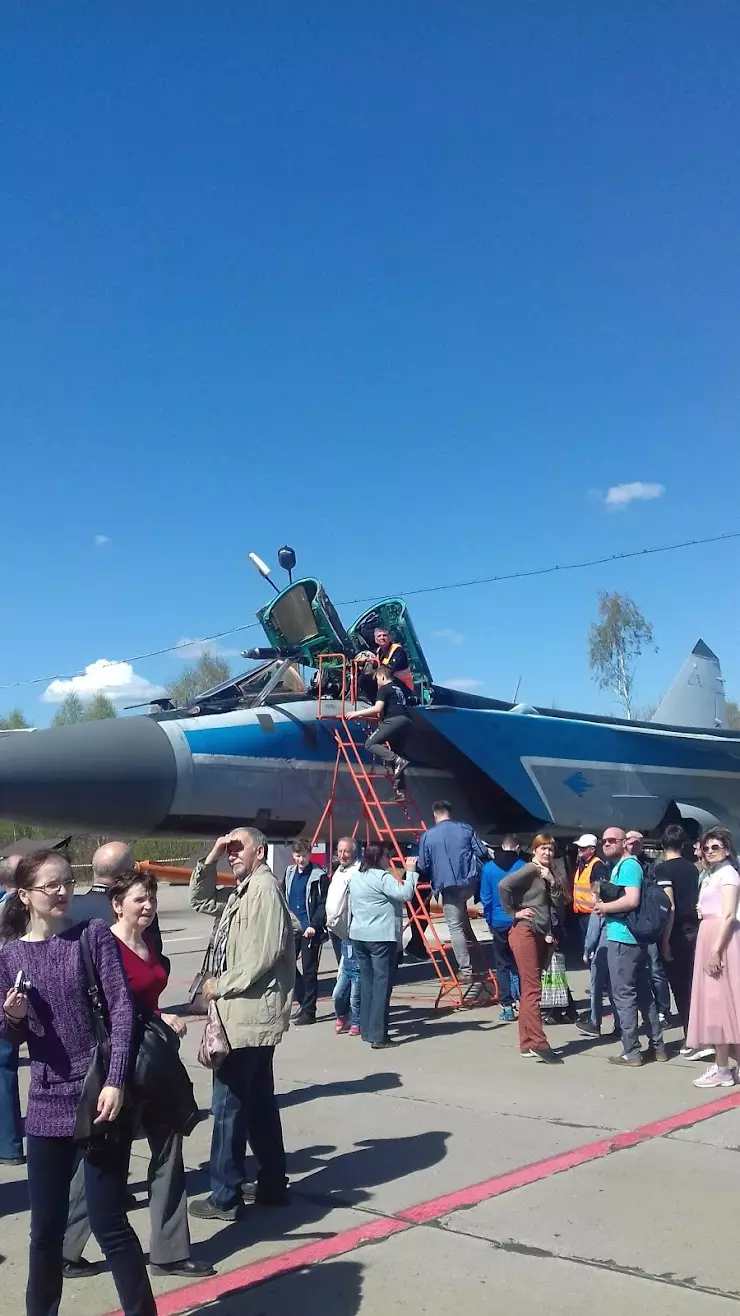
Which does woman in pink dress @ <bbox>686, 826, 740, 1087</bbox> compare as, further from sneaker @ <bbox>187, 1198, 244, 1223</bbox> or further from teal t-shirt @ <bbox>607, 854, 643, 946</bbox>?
sneaker @ <bbox>187, 1198, 244, 1223</bbox>

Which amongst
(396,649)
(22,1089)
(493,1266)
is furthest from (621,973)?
(396,649)

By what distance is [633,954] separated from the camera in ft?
23.4

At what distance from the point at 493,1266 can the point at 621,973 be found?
3546mm

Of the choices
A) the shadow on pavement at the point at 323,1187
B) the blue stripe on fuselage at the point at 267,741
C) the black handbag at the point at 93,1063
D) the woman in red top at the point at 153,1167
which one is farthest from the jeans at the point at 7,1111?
the blue stripe on fuselage at the point at 267,741

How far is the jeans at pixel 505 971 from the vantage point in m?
9.12

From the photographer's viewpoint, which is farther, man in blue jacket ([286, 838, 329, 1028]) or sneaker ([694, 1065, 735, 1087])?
man in blue jacket ([286, 838, 329, 1028])

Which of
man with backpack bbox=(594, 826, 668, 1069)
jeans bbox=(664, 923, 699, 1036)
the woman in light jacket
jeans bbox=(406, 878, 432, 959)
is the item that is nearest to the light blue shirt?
the woman in light jacket

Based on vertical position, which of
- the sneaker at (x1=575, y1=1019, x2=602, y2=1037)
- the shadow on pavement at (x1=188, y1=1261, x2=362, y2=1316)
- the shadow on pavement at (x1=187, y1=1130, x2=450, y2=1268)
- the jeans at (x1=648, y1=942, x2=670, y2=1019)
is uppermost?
the jeans at (x1=648, y1=942, x2=670, y2=1019)

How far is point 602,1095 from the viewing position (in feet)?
20.7

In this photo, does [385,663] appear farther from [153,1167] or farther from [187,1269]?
Result: [187,1269]

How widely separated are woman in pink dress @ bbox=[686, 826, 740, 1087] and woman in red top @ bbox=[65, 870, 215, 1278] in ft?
11.8

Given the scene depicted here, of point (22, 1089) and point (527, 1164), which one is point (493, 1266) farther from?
point (22, 1089)

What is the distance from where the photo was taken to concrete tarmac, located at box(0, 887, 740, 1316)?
366 centimetres

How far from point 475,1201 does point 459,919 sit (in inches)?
202
